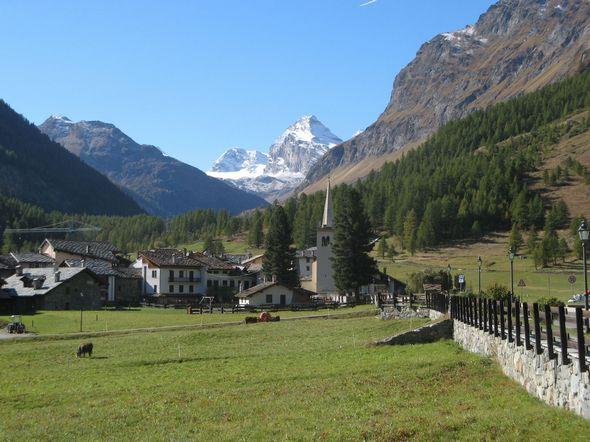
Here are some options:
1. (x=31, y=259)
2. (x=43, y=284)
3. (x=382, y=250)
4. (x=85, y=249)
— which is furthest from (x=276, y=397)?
(x=382, y=250)

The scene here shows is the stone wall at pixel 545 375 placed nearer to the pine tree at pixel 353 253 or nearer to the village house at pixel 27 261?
the pine tree at pixel 353 253

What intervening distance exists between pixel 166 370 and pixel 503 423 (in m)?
18.2

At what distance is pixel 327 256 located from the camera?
105m

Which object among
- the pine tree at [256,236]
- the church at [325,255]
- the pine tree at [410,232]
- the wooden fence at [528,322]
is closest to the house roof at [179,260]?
the church at [325,255]

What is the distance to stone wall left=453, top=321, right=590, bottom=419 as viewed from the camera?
1440 centimetres

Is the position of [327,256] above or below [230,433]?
above

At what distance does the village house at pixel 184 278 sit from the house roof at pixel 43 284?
18.1 m

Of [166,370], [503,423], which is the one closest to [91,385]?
[166,370]

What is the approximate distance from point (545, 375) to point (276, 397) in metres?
7.98

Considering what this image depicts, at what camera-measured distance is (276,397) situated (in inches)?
827

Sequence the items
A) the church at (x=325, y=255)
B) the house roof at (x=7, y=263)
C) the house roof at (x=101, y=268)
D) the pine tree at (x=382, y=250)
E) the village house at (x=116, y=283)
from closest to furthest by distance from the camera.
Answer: the village house at (x=116, y=283) → the house roof at (x=101, y=268) → the church at (x=325, y=255) → the house roof at (x=7, y=263) → the pine tree at (x=382, y=250)

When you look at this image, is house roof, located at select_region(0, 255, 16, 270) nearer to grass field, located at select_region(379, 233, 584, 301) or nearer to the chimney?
the chimney

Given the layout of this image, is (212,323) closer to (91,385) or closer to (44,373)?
(44,373)

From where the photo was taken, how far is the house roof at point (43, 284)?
83.7 m
